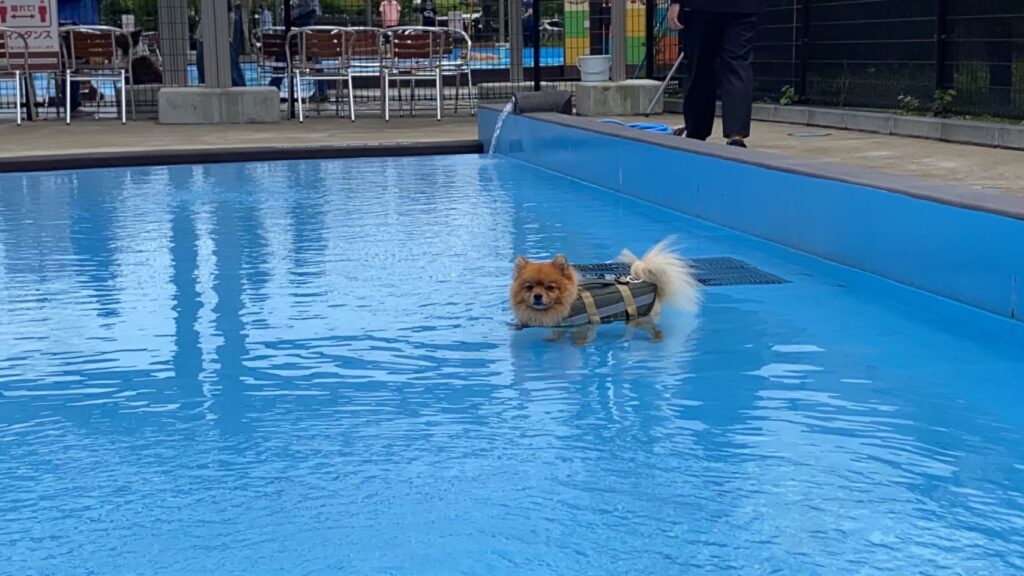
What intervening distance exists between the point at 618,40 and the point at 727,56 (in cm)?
519

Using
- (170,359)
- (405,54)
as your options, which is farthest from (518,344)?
(405,54)

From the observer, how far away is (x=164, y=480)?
3125mm

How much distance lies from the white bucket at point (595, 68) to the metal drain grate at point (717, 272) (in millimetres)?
7742

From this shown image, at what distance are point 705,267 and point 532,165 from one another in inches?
176

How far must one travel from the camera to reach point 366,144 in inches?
425

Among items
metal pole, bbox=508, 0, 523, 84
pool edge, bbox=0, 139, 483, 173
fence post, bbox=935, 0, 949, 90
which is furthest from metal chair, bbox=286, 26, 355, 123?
fence post, bbox=935, 0, 949, 90

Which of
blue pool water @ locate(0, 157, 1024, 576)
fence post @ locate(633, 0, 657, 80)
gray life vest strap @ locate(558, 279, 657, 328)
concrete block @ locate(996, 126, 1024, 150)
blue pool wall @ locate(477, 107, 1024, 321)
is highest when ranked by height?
fence post @ locate(633, 0, 657, 80)

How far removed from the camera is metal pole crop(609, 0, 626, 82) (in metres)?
12.9

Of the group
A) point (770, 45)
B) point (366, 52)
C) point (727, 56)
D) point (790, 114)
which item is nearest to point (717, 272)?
point (727, 56)

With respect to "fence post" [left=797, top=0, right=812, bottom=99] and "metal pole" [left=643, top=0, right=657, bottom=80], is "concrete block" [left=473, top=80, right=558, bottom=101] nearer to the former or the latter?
"metal pole" [left=643, top=0, right=657, bottom=80]

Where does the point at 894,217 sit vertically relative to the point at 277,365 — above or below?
above

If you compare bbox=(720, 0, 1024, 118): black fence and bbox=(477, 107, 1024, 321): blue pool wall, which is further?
bbox=(720, 0, 1024, 118): black fence

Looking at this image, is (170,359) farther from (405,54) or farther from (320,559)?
(405,54)

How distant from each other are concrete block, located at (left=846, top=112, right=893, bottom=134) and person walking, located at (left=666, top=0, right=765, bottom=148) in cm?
253
